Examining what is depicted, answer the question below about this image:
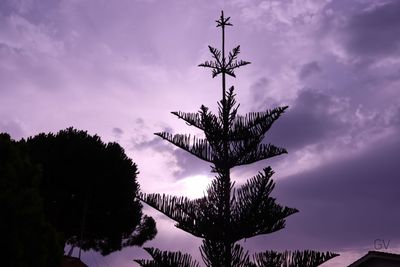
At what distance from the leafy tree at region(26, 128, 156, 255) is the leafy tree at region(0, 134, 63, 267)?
14.0 m

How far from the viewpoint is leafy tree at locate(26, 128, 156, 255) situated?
23203 millimetres

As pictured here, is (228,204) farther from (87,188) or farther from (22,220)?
(87,188)

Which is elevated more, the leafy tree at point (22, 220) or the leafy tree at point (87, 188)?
the leafy tree at point (87, 188)

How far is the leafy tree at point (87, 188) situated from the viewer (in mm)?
23203

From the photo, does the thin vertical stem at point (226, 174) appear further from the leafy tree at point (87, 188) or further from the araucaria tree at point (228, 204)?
the leafy tree at point (87, 188)

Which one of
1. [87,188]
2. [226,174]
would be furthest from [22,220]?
[87,188]

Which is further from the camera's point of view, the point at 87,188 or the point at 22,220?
the point at 87,188

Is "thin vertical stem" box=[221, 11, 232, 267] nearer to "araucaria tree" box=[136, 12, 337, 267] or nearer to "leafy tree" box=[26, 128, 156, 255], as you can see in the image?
"araucaria tree" box=[136, 12, 337, 267]

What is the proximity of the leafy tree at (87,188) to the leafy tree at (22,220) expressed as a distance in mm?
13950

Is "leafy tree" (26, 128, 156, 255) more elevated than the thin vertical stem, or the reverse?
"leafy tree" (26, 128, 156, 255)

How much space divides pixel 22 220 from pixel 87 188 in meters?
15.8

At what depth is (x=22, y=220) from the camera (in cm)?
814

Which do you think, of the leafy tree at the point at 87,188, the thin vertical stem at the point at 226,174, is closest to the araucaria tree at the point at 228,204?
the thin vertical stem at the point at 226,174

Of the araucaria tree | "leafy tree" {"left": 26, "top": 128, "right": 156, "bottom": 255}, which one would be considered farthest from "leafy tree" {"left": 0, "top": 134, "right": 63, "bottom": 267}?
"leafy tree" {"left": 26, "top": 128, "right": 156, "bottom": 255}
